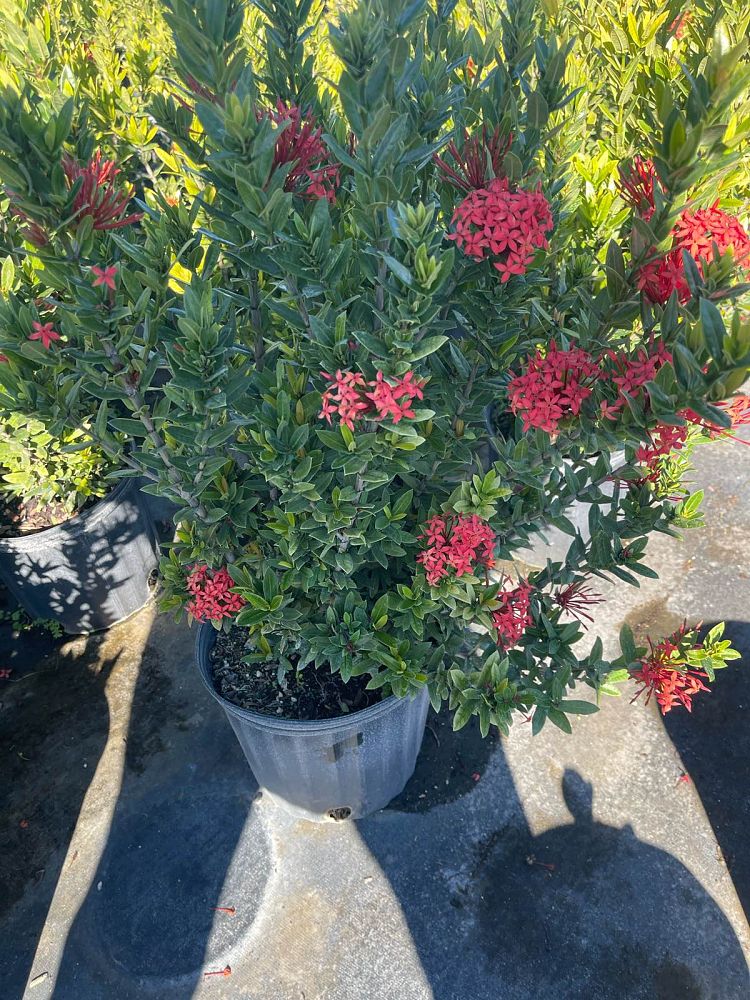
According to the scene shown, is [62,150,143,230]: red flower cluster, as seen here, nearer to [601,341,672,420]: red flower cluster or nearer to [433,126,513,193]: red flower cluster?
[433,126,513,193]: red flower cluster

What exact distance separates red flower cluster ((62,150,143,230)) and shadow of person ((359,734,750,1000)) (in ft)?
8.08

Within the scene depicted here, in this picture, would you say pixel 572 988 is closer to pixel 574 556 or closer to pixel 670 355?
pixel 574 556

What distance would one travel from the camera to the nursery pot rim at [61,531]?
3.04 m

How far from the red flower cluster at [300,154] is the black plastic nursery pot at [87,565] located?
6.97 ft

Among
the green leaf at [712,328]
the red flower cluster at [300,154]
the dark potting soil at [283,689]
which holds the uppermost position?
the red flower cluster at [300,154]

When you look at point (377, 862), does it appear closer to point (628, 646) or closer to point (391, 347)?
point (628, 646)

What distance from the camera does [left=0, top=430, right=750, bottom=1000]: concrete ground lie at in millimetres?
2377

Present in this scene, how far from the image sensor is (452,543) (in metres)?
1.73

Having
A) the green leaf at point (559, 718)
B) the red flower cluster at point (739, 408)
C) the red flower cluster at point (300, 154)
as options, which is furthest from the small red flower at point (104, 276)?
the green leaf at point (559, 718)

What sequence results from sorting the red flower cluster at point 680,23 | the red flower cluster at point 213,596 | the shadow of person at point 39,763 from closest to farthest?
the red flower cluster at point 213,596, the red flower cluster at point 680,23, the shadow of person at point 39,763

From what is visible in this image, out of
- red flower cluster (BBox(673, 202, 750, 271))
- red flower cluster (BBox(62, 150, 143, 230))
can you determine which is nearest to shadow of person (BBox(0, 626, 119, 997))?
red flower cluster (BBox(62, 150, 143, 230))

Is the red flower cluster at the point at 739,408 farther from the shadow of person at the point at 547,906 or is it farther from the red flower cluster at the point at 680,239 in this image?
the shadow of person at the point at 547,906

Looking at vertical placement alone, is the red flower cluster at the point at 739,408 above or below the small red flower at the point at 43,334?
below

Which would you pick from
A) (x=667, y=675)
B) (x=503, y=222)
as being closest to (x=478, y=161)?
(x=503, y=222)
